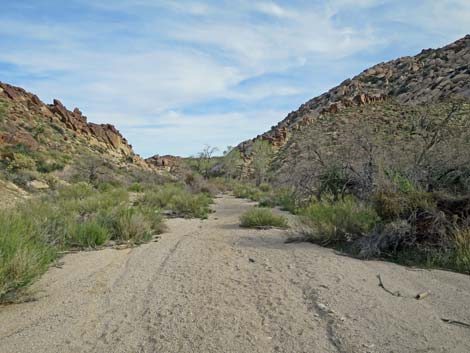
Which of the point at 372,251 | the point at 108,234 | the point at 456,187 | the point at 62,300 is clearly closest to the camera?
the point at 62,300

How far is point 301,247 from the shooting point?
24.1 feet

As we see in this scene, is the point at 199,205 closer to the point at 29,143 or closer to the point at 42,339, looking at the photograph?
the point at 42,339

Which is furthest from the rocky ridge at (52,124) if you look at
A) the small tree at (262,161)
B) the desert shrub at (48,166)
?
the small tree at (262,161)

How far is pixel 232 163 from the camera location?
54.0m

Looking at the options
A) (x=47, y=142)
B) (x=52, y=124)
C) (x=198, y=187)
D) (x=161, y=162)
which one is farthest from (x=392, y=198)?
(x=161, y=162)

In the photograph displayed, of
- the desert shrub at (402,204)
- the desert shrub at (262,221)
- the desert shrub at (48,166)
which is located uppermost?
the desert shrub at (48,166)

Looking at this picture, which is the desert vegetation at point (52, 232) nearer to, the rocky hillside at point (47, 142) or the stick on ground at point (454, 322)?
the stick on ground at point (454, 322)

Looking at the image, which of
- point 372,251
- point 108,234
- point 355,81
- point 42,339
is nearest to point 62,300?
point 42,339

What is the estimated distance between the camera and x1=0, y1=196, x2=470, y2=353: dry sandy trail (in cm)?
341

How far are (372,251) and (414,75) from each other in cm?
4649

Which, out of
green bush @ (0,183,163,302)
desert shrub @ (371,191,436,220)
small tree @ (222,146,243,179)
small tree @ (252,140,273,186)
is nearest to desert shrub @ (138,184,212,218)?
Answer: green bush @ (0,183,163,302)

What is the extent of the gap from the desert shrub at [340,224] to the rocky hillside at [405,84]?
2491 cm

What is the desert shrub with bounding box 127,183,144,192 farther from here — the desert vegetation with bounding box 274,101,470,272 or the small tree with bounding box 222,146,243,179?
the small tree with bounding box 222,146,243,179

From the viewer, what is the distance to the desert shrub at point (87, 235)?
298 inches
